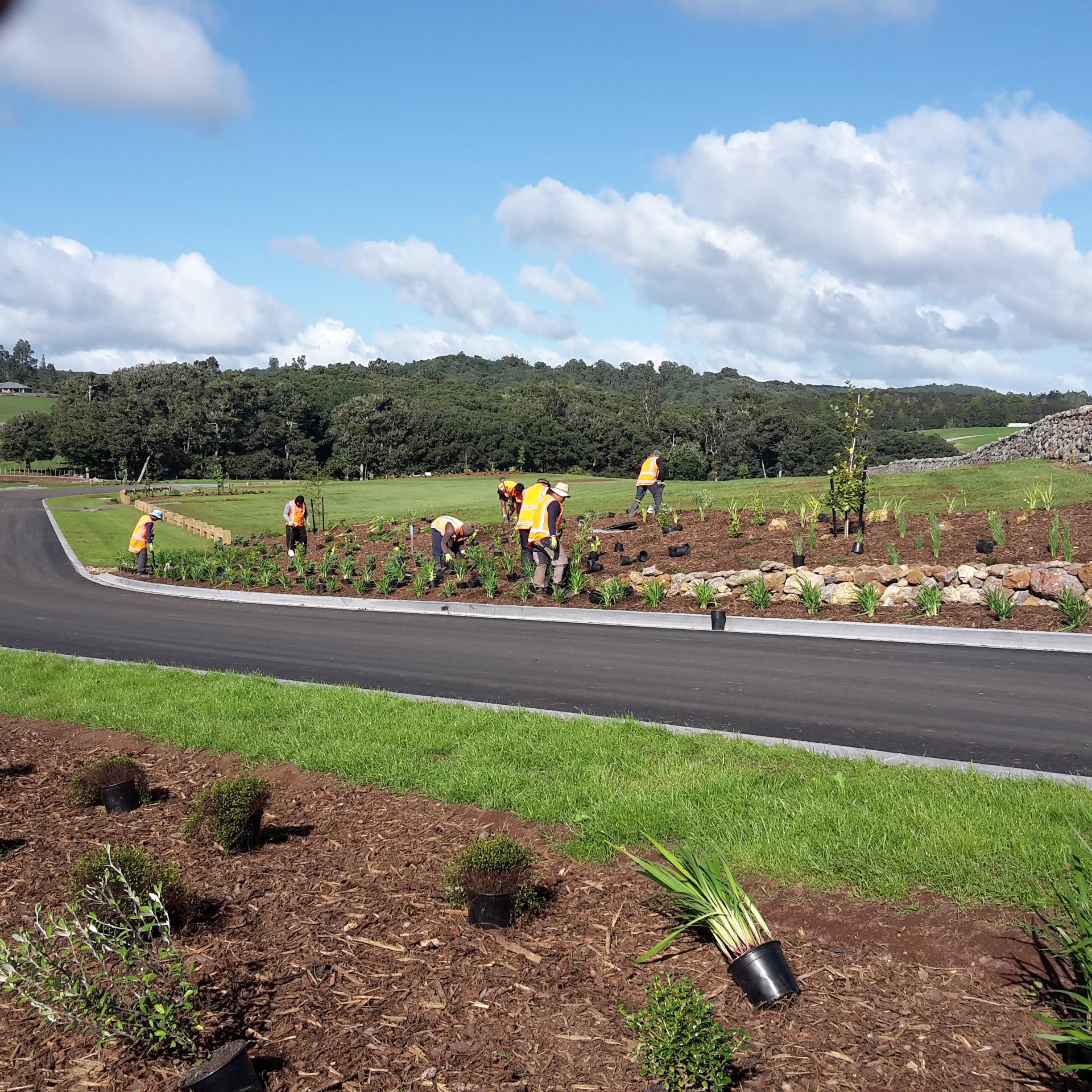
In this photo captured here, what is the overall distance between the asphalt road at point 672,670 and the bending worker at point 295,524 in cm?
586

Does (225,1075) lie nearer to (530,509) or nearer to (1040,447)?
(530,509)

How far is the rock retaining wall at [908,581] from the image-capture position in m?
12.5

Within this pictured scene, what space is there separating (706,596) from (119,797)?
31.1 ft

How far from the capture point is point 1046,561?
13586 millimetres

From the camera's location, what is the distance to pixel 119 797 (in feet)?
20.5

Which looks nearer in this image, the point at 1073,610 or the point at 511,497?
the point at 1073,610

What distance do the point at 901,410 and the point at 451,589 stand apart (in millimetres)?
84791

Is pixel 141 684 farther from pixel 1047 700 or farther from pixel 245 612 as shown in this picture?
pixel 1047 700

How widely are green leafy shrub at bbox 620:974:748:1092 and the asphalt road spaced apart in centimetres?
417

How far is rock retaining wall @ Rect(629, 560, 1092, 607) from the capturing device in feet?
41.1

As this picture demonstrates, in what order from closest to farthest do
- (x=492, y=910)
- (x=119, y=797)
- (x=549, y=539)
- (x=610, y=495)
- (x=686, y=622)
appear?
(x=492, y=910), (x=119, y=797), (x=686, y=622), (x=549, y=539), (x=610, y=495)

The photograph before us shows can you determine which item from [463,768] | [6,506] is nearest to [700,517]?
[463,768]

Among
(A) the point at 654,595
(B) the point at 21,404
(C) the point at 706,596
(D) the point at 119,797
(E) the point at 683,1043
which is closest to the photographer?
(E) the point at 683,1043

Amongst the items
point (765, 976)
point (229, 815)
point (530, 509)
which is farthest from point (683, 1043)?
point (530, 509)
